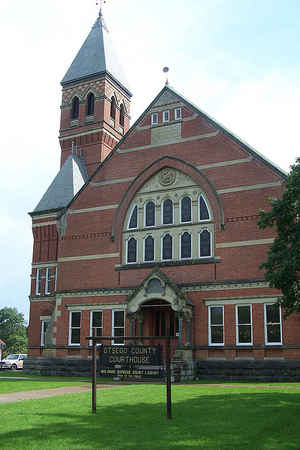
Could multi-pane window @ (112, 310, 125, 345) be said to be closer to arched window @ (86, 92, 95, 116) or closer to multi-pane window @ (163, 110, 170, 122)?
multi-pane window @ (163, 110, 170, 122)

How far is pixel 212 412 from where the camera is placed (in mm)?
13227

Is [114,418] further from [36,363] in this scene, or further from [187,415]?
[36,363]

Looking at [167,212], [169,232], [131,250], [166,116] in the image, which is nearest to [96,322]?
[131,250]

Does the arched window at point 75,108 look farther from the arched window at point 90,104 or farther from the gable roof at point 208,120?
the gable roof at point 208,120

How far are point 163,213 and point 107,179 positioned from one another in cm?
484

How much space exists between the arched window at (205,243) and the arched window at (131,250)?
4485 mm

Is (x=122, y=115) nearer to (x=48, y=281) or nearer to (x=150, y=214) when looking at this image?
(x=48, y=281)

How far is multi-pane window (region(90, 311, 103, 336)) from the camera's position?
3165 centimetres

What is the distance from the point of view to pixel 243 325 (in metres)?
27.5

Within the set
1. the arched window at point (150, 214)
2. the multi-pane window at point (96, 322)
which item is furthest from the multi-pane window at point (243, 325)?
the multi-pane window at point (96, 322)

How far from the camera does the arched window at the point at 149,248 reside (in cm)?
3123

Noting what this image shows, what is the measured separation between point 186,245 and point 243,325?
19.3 feet

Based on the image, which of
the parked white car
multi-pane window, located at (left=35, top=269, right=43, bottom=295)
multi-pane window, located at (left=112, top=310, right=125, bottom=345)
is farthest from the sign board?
the parked white car

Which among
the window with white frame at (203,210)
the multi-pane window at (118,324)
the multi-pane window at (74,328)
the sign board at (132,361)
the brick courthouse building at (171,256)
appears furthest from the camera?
the multi-pane window at (74,328)
